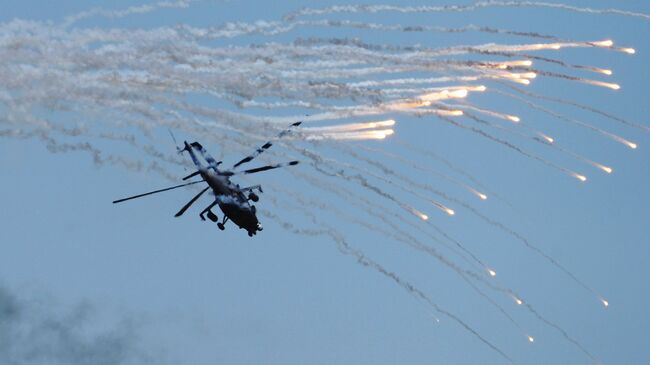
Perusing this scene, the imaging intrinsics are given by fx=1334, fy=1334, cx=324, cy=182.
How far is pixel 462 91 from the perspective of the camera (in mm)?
75812

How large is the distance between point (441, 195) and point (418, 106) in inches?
236

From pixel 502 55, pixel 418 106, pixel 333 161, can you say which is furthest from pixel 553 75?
pixel 333 161

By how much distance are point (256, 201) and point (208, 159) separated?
3723mm

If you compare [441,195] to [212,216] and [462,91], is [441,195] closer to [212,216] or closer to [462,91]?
[462,91]

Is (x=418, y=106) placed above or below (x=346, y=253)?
A: above

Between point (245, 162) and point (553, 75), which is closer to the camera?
point (553, 75)

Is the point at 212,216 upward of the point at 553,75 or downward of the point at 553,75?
downward

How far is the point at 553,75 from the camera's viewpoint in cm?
7181

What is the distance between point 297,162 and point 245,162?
11.6 feet

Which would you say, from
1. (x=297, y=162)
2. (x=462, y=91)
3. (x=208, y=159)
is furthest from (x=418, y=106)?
(x=208, y=159)

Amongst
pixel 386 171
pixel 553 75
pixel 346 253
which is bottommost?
pixel 346 253

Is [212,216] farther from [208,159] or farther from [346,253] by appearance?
[346,253]

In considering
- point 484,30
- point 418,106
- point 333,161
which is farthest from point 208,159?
point 484,30

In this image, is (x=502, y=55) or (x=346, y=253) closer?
(x=502, y=55)
